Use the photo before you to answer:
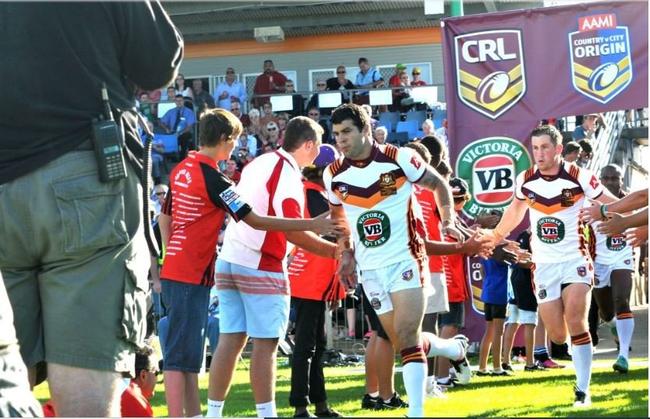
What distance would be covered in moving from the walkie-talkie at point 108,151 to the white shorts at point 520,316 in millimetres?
9953

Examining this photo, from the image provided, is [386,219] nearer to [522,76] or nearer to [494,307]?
[494,307]

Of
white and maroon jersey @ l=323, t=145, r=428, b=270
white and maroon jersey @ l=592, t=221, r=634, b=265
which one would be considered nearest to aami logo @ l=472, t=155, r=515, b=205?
white and maroon jersey @ l=592, t=221, r=634, b=265

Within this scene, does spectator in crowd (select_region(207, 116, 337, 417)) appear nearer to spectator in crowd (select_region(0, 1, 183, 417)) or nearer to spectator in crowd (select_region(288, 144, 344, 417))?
spectator in crowd (select_region(288, 144, 344, 417))

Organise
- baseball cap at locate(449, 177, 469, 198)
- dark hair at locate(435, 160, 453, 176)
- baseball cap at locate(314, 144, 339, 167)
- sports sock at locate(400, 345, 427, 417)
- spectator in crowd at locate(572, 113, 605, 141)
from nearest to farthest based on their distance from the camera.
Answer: sports sock at locate(400, 345, 427, 417), baseball cap at locate(314, 144, 339, 167), dark hair at locate(435, 160, 453, 176), baseball cap at locate(449, 177, 469, 198), spectator in crowd at locate(572, 113, 605, 141)

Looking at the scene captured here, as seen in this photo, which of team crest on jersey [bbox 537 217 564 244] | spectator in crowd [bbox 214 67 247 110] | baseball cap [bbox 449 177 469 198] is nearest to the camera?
team crest on jersey [bbox 537 217 564 244]

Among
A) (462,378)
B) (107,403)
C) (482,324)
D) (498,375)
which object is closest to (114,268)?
(107,403)

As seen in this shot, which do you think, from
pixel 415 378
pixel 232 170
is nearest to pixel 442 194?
pixel 415 378

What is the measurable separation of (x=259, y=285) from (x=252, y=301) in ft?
0.40

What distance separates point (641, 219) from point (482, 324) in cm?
697

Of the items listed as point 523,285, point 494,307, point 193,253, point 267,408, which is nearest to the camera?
point 193,253

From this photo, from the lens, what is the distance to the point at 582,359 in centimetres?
953

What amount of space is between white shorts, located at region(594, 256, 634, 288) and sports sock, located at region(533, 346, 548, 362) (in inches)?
45.2

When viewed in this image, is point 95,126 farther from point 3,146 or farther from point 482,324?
point 482,324

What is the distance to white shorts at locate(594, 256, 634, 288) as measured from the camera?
13203mm
